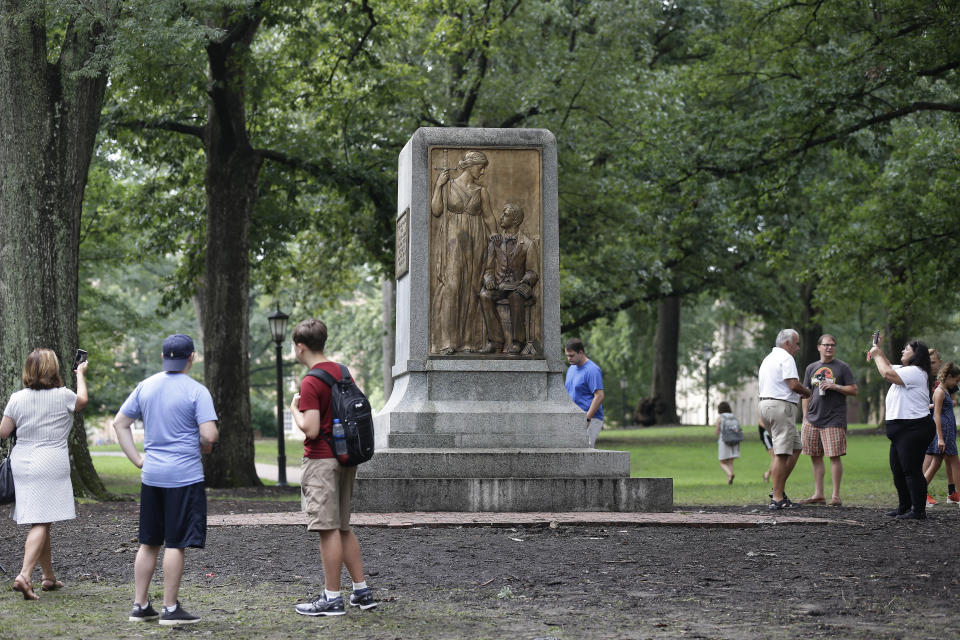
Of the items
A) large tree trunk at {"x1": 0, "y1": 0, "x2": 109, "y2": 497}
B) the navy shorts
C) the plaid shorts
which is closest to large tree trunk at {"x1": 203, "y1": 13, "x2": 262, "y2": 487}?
large tree trunk at {"x1": 0, "y1": 0, "x2": 109, "y2": 497}

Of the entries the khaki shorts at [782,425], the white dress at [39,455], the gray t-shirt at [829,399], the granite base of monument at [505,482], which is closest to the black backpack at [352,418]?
the white dress at [39,455]

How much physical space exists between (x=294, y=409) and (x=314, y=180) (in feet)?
54.4

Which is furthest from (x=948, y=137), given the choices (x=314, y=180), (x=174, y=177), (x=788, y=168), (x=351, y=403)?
(x=351, y=403)

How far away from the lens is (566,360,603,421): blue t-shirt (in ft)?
46.9

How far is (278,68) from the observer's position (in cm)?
2256

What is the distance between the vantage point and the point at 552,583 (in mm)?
7832

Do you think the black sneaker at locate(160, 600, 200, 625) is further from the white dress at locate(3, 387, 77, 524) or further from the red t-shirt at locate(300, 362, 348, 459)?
the white dress at locate(3, 387, 77, 524)

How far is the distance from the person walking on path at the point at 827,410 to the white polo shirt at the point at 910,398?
1.65m

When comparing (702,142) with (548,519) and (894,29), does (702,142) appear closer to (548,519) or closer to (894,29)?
(894,29)

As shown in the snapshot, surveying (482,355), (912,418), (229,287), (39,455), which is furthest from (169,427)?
(229,287)

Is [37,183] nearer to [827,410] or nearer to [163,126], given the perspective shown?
[163,126]

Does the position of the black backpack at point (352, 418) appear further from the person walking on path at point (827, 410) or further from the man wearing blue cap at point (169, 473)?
the person walking on path at point (827, 410)

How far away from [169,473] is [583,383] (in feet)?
27.0

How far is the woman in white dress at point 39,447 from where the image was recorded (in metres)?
7.76
